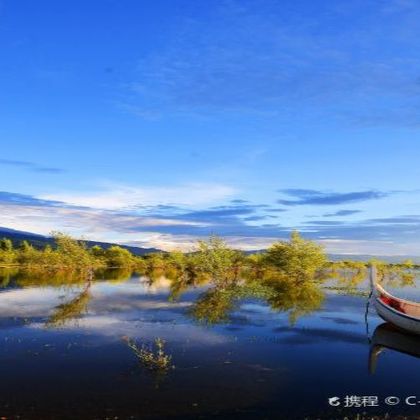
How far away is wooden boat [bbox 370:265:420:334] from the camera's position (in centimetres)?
3553

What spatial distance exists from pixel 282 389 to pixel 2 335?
2148 centimetres

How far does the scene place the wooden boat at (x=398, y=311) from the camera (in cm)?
3553

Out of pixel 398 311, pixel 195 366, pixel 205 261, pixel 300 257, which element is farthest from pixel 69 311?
pixel 300 257

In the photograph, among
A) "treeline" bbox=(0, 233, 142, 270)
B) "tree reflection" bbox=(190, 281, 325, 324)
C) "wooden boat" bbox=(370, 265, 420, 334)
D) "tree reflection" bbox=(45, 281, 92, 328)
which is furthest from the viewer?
"treeline" bbox=(0, 233, 142, 270)

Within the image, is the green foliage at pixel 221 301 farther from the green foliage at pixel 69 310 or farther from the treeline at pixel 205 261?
the green foliage at pixel 69 310

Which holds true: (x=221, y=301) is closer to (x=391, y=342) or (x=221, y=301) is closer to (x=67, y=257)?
(x=391, y=342)

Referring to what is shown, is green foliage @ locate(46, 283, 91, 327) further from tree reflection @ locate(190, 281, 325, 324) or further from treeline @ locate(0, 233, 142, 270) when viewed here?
treeline @ locate(0, 233, 142, 270)

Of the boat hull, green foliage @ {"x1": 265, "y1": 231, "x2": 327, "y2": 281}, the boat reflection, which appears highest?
green foliage @ {"x1": 265, "y1": 231, "x2": 327, "y2": 281}

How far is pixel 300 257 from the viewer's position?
9394 cm

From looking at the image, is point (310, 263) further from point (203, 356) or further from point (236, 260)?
point (203, 356)

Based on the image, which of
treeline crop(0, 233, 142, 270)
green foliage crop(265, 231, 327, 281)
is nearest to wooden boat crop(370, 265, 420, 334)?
green foliage crop(265, 231, 327, 281)

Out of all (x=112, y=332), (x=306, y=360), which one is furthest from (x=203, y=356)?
(x=112, y=332)

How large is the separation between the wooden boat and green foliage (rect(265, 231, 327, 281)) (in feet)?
149

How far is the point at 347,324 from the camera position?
42.3 metres
